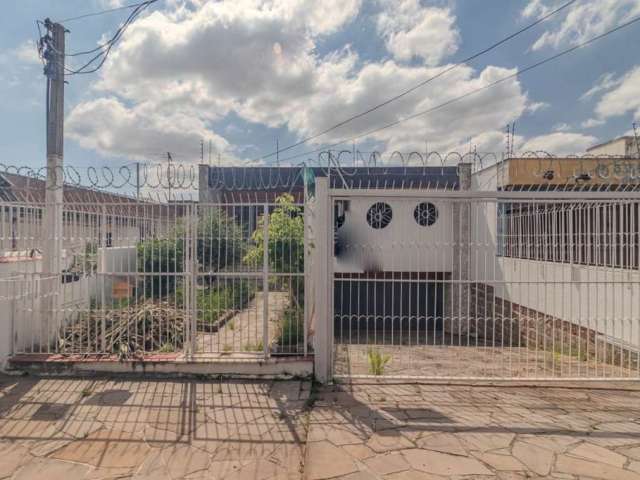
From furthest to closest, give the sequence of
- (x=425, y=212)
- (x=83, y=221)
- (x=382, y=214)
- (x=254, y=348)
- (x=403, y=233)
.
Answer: (x=382, y=214) → (x=425, y=212) → (x=403, y=233) → (x=83, y=221) → (x=254, y=348)

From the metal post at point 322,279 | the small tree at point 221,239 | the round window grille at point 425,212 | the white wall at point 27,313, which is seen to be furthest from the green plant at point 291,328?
the round window grille at point 425,212

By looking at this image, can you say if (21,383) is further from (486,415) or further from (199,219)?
(486,415)

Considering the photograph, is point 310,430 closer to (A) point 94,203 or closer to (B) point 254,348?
(B) point 254,348

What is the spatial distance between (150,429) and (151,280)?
1883 mm

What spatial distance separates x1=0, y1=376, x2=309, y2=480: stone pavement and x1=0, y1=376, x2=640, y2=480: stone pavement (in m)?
0.01

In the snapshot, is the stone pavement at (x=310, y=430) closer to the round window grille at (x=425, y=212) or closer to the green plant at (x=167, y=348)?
the green plant at (x=167, y=348)

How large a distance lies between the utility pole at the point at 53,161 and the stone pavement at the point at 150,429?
1.12m

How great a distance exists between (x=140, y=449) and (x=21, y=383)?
2069mm

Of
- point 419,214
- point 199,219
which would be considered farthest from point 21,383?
point 419,214

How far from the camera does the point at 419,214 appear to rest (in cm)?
1177

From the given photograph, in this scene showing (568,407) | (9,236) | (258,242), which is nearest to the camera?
(568,407)

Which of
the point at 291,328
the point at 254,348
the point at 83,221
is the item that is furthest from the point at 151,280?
the point at 291,328

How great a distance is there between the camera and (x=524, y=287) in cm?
822

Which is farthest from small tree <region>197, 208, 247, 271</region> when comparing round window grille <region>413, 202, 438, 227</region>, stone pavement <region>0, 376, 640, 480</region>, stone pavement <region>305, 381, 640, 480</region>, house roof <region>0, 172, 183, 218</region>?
round window grille <region>413, 202, 438, 227</region>
